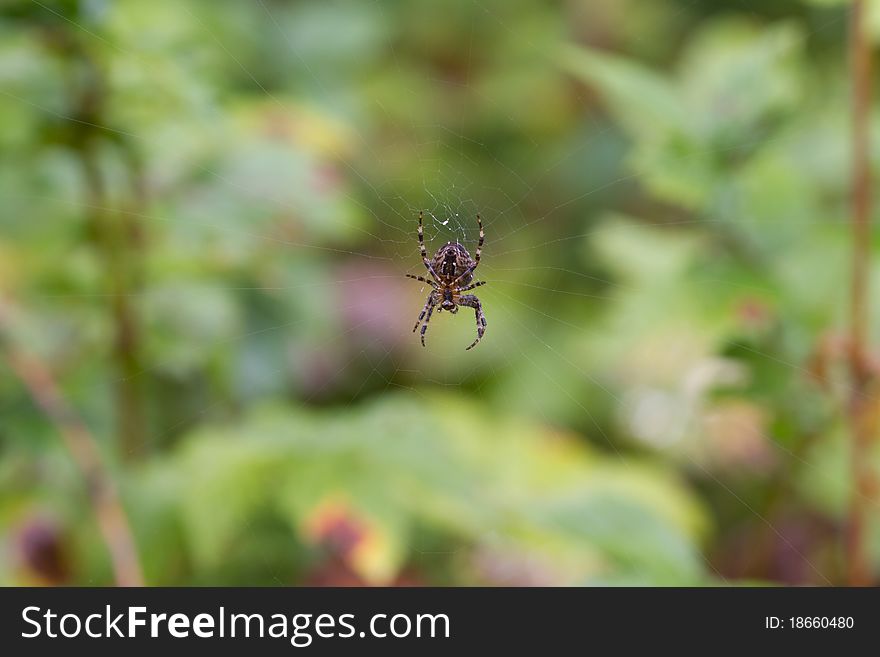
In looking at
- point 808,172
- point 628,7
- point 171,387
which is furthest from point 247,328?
point 628,7

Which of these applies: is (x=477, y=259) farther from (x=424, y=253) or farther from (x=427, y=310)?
(x=427, y=310)

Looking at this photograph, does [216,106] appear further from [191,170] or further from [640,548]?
[640,548]

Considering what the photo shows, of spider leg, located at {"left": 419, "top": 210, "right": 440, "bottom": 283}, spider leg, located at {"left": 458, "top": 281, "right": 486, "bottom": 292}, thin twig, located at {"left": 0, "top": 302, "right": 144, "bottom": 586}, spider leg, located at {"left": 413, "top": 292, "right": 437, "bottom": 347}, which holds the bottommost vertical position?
thin twig, located at {"left": 0, "top": 302, "right": 144, "bottom": 586}

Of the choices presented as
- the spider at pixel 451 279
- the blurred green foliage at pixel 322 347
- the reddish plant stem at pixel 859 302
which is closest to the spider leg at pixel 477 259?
the spider at pixel 451 279

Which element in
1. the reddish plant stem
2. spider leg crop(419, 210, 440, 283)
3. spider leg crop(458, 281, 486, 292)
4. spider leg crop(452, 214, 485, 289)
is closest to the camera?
the reddish plant stem

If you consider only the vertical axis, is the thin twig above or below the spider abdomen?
below

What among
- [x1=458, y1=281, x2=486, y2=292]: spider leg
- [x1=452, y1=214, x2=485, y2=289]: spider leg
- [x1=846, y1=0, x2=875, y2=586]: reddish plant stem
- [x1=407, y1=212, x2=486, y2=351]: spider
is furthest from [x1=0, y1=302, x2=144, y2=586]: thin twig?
[x1=458, y1=281, x2=486, y2=292]: spider leg

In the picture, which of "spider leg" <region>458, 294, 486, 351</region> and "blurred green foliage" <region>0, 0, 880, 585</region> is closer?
"blurred green foliage" <region>0, 0, 880, 585</region>

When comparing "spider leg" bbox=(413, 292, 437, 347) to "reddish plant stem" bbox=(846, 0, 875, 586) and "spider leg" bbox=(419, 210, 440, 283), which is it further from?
"reddish plant stem" bbox=(846, 0, 875, 586)
